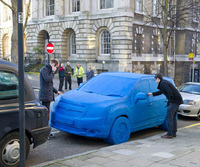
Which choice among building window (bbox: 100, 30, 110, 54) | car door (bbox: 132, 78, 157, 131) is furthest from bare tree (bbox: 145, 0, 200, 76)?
car door (bbox: 132, 78, 157, 131)

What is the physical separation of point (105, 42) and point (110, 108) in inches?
899

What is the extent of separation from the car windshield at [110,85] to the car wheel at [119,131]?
2.49ft

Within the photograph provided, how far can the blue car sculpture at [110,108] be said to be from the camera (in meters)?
7.07

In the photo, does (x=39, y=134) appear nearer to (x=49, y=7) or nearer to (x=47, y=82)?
(x=47, y=82)

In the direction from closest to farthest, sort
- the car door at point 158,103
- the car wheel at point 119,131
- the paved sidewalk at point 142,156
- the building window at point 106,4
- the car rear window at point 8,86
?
the car rear window at point 8,86, the paved sidewalk at point 142,156, the car wheel at point 119,131, the car door at point 158,103, the building window at point 106,4

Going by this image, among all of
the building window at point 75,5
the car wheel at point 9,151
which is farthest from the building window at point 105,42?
the car wheel at point 9,151

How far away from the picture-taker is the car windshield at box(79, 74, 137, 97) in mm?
8031

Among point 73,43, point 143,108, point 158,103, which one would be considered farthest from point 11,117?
point 73,43

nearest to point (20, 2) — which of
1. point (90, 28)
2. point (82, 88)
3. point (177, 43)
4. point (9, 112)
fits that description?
point (9, 112)

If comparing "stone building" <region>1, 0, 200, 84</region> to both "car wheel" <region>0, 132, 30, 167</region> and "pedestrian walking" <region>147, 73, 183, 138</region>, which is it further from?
"car wheel" <region>0, 132, 30, 167</region>

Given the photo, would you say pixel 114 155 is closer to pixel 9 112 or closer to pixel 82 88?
pixel 9 112

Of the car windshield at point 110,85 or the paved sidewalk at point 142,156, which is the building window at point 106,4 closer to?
the car windshield at point 110,85

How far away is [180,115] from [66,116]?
22.0 feet

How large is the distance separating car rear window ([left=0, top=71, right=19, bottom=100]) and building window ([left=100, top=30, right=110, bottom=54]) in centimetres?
2442
